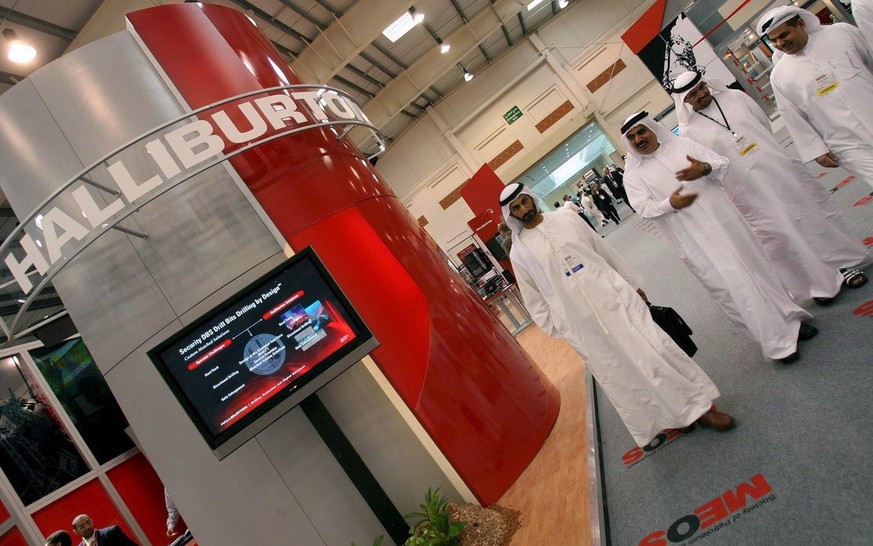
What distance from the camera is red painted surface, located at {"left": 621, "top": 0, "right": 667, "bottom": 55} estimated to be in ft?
25.4

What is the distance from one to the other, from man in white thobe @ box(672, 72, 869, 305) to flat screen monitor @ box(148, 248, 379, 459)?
2837 mm

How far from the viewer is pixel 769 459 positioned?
2.09 m

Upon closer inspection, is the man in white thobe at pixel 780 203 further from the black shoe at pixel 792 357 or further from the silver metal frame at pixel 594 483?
the silver metal frame at pixel 594 483

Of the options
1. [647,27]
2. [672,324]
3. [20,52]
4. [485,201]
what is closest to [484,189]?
[485,201]

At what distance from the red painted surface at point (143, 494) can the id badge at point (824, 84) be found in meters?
8.46

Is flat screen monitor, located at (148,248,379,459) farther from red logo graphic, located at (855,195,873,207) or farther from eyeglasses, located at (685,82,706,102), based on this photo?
red logo graphic, located at (855,195,873,207)

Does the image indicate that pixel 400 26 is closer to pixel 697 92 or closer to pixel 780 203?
pixel 697 92

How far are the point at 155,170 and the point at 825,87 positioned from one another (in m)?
4.86

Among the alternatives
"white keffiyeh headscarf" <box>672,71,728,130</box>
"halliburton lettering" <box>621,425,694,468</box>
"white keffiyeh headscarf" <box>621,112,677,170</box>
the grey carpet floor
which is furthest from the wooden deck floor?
"white keffiyeh headscarf" <box>672,71,728,130</box>

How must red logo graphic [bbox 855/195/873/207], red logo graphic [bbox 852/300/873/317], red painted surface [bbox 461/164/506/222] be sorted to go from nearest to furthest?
red logo graphic [bbox 852/300/873/317], red logo graphic [bbox 855/195/873/207], red painted surface [bbox 461/164/506/222]

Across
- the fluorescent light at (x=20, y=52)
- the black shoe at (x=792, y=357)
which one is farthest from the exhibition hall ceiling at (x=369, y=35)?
the black shoe at (x=792, y=357)

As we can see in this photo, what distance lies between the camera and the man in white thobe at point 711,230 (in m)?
2.72

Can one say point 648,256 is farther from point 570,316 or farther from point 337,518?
point 337,518

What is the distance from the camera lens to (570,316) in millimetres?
3020
